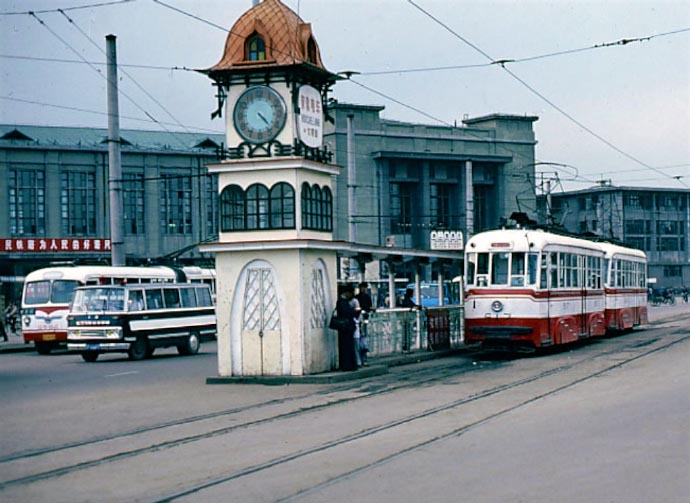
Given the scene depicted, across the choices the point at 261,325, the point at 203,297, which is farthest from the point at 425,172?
the point at 261,325

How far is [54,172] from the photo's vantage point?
218 ft

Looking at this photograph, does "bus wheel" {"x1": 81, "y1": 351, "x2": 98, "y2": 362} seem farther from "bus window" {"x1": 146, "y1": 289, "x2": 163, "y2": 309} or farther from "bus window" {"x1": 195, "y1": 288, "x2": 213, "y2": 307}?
"bus window" {"x1": 195, "y1": 288, "x2": 213, "y2": 307}

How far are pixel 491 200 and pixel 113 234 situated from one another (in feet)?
171

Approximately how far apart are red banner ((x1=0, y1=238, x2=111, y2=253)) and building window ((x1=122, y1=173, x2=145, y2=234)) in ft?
22.7

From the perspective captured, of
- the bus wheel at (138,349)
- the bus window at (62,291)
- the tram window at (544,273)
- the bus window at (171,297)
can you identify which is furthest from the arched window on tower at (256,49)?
the bus window at (62,291)

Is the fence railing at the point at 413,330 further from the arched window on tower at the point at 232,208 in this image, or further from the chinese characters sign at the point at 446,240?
the chinese characters sign at the point at 446,240

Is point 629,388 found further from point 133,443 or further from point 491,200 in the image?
point 491,200

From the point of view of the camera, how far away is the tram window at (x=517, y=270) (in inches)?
999

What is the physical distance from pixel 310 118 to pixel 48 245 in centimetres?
4398

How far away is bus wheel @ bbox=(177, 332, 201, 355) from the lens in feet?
102

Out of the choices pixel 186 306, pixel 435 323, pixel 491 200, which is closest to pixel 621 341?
pixel 435 323

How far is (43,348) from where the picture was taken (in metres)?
33.8

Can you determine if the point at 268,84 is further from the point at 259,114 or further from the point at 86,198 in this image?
the point at 86,198

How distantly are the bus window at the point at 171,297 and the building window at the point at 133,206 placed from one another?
125ft
